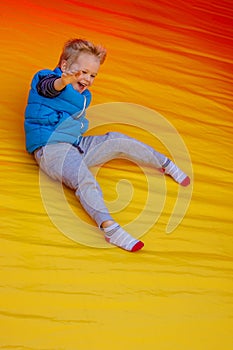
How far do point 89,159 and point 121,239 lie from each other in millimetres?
296

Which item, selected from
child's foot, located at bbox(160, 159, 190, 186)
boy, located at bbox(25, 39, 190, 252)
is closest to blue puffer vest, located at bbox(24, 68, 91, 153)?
boy, located at bbox(25, 39, 190, 252)

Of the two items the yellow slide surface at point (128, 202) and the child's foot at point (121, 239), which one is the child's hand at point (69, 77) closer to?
the yellow slide surface at point (128, 202)

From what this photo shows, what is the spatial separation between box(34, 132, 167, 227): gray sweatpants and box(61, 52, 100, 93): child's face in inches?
5.7

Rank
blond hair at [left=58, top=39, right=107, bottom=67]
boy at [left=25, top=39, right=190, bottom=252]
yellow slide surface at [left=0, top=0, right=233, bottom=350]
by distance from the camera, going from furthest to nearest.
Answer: blond hair at [left=58, top=39, right=107, bottom=67] → boy at [left=25, top=39, right=190, bottom=252] → yellow slide surface at [left=0, top=0, right=233, bottom=350]

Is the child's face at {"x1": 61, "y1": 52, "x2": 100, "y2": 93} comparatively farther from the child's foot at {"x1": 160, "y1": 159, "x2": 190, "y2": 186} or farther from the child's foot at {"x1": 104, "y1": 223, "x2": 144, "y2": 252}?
the child's foot at {"x1": 104, "y1": 223, "x2": 144, "y2": 252}

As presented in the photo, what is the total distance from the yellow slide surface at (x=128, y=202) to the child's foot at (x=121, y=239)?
0.02m

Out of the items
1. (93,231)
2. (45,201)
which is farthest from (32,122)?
(93,231)

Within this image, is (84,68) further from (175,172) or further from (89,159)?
(175,172)

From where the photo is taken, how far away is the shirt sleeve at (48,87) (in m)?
1.54

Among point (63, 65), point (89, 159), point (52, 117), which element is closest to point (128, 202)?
point (89, 159)

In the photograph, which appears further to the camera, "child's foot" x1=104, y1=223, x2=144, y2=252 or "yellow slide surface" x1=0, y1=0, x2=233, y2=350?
"child's foot" x1=104, y1=223, x2=144, y2=252

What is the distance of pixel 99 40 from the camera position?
2.19m

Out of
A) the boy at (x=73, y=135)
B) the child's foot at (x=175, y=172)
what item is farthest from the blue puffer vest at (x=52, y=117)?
the child's foot at (x=175, y=172)

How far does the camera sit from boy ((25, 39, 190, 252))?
150 cm
